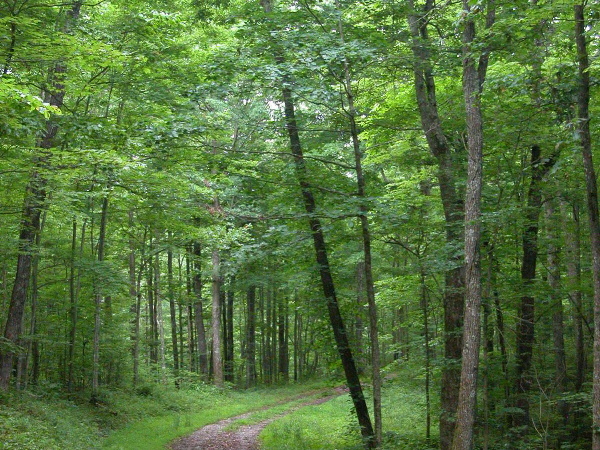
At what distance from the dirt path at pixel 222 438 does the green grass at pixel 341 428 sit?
0.37m

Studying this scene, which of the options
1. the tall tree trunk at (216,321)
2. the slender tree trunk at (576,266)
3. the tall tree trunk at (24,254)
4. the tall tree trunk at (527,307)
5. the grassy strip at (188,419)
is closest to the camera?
the tall tree trunk at (527,307)

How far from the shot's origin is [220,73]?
10.2 meters

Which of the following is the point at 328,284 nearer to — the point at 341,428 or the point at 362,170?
the point at 362,170

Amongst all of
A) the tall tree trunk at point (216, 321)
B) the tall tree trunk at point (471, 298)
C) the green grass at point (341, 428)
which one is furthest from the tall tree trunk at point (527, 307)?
the tall tree trunk at point (216, 321)

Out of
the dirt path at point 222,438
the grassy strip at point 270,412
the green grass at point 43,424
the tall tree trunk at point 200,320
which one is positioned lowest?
the grassy strip at point 270,412

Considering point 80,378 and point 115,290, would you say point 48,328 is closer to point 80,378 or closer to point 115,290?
point 80,378

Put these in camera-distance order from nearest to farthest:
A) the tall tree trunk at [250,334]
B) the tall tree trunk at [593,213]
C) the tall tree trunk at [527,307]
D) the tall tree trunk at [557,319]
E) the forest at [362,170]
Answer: the tall tree trunk at [593,213]
the forest at [362,170]
the tall tree trunk at [527,307]
the tall tree trunk at [557,319]
the tall tree trunk at [250,334]

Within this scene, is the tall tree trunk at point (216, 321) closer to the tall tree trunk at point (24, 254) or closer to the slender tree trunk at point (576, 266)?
the tall tree trunk at point (24, 254)

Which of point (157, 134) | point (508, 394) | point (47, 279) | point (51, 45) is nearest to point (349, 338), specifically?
point (508, 394)

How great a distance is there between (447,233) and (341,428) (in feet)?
22.8

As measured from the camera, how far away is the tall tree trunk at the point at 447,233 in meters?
9.83

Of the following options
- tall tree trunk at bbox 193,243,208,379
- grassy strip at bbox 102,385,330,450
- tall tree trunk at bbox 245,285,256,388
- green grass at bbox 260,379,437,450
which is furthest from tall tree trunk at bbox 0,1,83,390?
tall tree trunk at bbox 245,285,256,388

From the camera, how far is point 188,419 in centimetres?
1634

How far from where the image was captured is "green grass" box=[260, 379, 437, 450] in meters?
12.3
